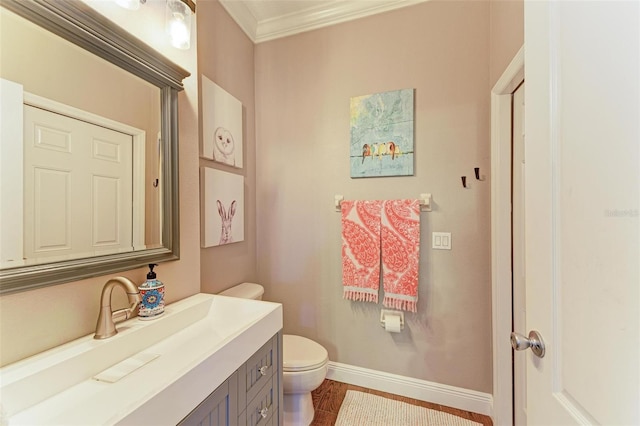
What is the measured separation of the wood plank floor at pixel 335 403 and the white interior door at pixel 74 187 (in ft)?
4.98

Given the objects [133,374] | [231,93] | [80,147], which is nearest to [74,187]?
[80,147]

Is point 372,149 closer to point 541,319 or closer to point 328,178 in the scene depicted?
point 328,178

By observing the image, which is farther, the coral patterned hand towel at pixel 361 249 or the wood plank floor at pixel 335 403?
the coral patterned hand towel at pixel 361 249

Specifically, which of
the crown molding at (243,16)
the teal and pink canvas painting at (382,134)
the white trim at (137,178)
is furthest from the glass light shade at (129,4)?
the teal and pink canvas painting at (382,134)

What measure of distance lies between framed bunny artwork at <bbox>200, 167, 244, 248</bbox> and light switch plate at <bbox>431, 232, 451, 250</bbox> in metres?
1.35

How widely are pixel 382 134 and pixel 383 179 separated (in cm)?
31

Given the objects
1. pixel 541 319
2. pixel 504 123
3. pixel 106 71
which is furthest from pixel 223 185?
pixel 504 123

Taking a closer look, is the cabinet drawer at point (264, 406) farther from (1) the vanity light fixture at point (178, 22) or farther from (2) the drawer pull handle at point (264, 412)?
(1) the vanity light fixture at point (178, 22)

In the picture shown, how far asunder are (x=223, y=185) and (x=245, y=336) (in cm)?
106

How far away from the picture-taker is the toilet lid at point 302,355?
1.39 meters

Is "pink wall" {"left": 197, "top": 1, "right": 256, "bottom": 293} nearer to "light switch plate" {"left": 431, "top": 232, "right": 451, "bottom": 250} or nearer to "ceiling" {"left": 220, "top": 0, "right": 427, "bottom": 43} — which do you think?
"ceiling" {"left": 220, "top": 0, "right": 427, "bottom": 43}

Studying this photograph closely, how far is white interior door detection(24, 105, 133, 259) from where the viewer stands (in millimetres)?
690

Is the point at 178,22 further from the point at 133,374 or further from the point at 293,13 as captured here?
the point at 133,374

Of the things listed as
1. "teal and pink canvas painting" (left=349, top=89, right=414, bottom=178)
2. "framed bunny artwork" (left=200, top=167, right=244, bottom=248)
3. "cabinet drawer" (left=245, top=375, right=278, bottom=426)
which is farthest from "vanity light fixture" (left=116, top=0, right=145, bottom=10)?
"cabinet drawer" (left=245, top=375, right=278, bottom=426)
